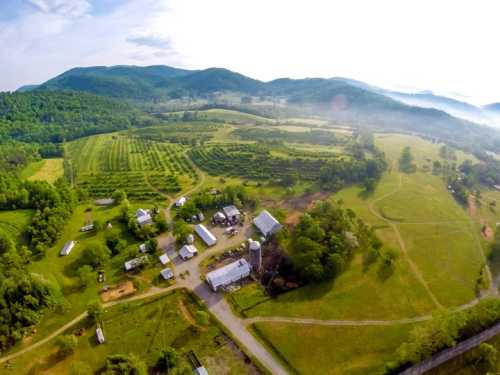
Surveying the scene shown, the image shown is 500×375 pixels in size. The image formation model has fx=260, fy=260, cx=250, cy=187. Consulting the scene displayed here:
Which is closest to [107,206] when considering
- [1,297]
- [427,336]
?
[1,297]

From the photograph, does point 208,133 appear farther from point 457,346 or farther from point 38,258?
point 457,346

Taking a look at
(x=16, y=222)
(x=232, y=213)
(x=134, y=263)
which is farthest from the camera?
(x=232, y=213)

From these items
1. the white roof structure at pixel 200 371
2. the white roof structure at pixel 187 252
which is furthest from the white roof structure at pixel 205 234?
the white roof structure at pixel 200 371

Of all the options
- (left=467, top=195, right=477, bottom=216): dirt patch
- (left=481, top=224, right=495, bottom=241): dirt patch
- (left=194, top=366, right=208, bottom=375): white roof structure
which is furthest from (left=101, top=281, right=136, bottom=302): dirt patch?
(left=467, top=195, right=477, bottom=216): dirt patch

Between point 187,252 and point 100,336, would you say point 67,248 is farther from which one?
point 187,252

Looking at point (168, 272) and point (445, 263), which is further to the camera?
point (445, 263)

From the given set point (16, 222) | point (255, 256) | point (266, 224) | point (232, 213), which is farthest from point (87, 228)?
point (266, 224)
